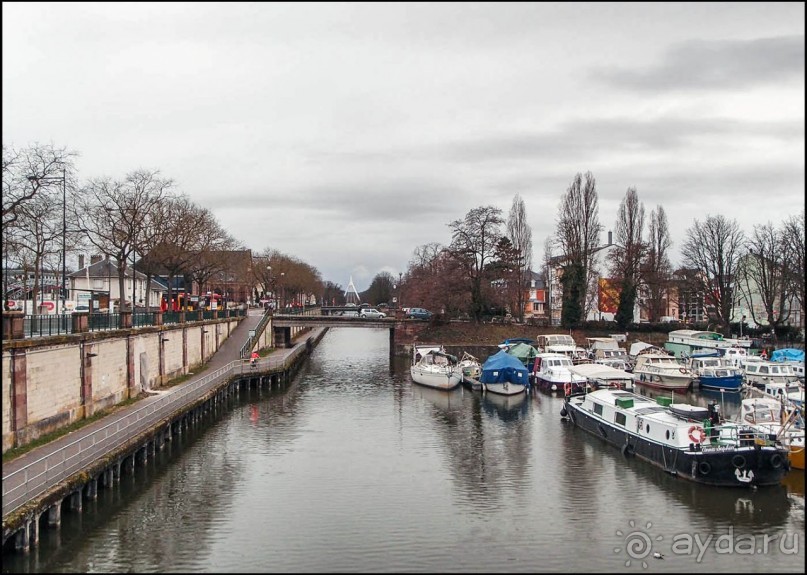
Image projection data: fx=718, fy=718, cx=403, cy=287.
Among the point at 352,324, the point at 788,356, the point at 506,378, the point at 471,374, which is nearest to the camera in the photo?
the point at 506,378

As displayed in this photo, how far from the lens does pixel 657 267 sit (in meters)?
85.9

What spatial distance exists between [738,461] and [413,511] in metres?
12.4

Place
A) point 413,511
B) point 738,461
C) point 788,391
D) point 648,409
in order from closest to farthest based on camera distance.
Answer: point 413,511 → point 738,461 → point 648,409 → point 788,391

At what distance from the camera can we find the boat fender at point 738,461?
1058 inches

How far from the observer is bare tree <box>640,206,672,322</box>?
83875mm

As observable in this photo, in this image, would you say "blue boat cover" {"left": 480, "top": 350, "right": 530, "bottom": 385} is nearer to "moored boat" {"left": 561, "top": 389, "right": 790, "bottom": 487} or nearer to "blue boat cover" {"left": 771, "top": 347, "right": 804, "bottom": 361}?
"moored boat" {"left": 561, "top": 389, "right": 790, "bottom": 487}

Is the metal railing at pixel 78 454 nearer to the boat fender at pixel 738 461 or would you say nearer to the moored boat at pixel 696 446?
the moored boat at pixel 696 446

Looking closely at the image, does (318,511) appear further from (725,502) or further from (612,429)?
(612,429)

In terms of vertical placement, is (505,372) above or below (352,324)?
below

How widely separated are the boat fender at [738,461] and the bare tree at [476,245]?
55632 mm

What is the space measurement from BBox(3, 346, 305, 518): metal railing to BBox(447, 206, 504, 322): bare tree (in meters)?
43.5

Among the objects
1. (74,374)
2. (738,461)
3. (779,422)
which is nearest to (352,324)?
(74,374)

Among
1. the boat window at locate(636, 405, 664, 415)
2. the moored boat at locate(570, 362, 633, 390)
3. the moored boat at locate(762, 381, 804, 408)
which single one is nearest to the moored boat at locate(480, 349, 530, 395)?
the moored boat at locate(570, 362, 633, 390)

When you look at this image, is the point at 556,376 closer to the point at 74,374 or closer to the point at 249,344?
the point at 249,344
